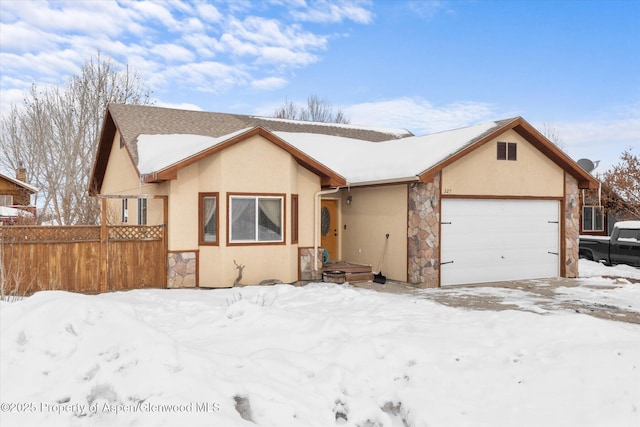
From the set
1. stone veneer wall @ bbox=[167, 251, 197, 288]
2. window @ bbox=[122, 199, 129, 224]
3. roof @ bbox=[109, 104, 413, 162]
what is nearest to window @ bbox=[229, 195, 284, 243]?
stone veneer wall @ bbox=[167, 251, 197, 288]

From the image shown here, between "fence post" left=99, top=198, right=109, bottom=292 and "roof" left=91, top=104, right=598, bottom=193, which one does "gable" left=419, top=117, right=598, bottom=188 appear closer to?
"roof" left=91, top=104, right=598, bottom=193

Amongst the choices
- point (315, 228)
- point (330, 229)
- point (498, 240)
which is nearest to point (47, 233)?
point (315, 228)

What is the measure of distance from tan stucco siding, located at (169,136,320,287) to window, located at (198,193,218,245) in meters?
0.11

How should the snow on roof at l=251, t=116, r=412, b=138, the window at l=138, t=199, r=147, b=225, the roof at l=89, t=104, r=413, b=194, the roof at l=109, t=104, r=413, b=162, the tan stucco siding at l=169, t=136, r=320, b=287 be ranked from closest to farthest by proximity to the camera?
the tan stucco siding at l=169, t=136, r=320, b=287 < the roof at l=89, t=104, r=413, b=194 < the window at l=138, t=199, r=147, b=225 < the roof at l=109, t=104, r=413, b=162 < the snow on roof at l=251, t=116, r=412, b=138

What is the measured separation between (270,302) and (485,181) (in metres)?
7.31

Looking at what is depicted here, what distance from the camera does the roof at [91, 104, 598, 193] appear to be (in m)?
13.0

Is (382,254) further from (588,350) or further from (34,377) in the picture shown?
(34,377)

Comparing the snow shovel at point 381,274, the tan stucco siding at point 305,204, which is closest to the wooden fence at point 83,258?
the tan stucco siding at point 305,204

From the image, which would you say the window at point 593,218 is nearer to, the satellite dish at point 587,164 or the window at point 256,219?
the satellite dish at point 587,164

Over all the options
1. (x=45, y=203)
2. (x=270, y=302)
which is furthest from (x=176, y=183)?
(x=45, y=203)

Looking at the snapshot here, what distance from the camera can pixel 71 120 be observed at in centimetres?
2941

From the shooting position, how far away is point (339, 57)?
26.9 meters

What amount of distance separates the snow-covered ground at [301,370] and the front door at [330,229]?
8.45 meters

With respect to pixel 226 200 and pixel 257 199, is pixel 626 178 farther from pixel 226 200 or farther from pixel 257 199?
pixel 226 200
